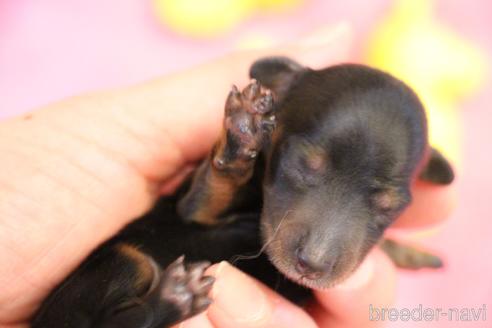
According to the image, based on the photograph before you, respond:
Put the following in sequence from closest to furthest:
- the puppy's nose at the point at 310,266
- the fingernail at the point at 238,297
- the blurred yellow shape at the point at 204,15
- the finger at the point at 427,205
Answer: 1. the puppy's nose at the point at 310,266
2. the fingernail at the point at 238,297
3. the finger at the point at 427,205
4. the blurred yellow shape at the point at 204,15

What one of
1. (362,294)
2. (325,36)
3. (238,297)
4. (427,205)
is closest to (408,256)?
(427,205)

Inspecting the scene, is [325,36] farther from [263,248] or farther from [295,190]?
[263,248]

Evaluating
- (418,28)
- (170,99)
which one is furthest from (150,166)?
(418,28)

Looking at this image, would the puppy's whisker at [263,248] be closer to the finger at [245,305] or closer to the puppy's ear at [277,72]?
the finger at [245,305]

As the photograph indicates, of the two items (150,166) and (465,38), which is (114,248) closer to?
(150,166)

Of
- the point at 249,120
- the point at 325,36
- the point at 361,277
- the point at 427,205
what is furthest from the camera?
the point at 325,36

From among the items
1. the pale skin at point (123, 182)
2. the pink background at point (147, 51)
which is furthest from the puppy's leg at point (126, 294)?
the pink background at point (147, 51)
